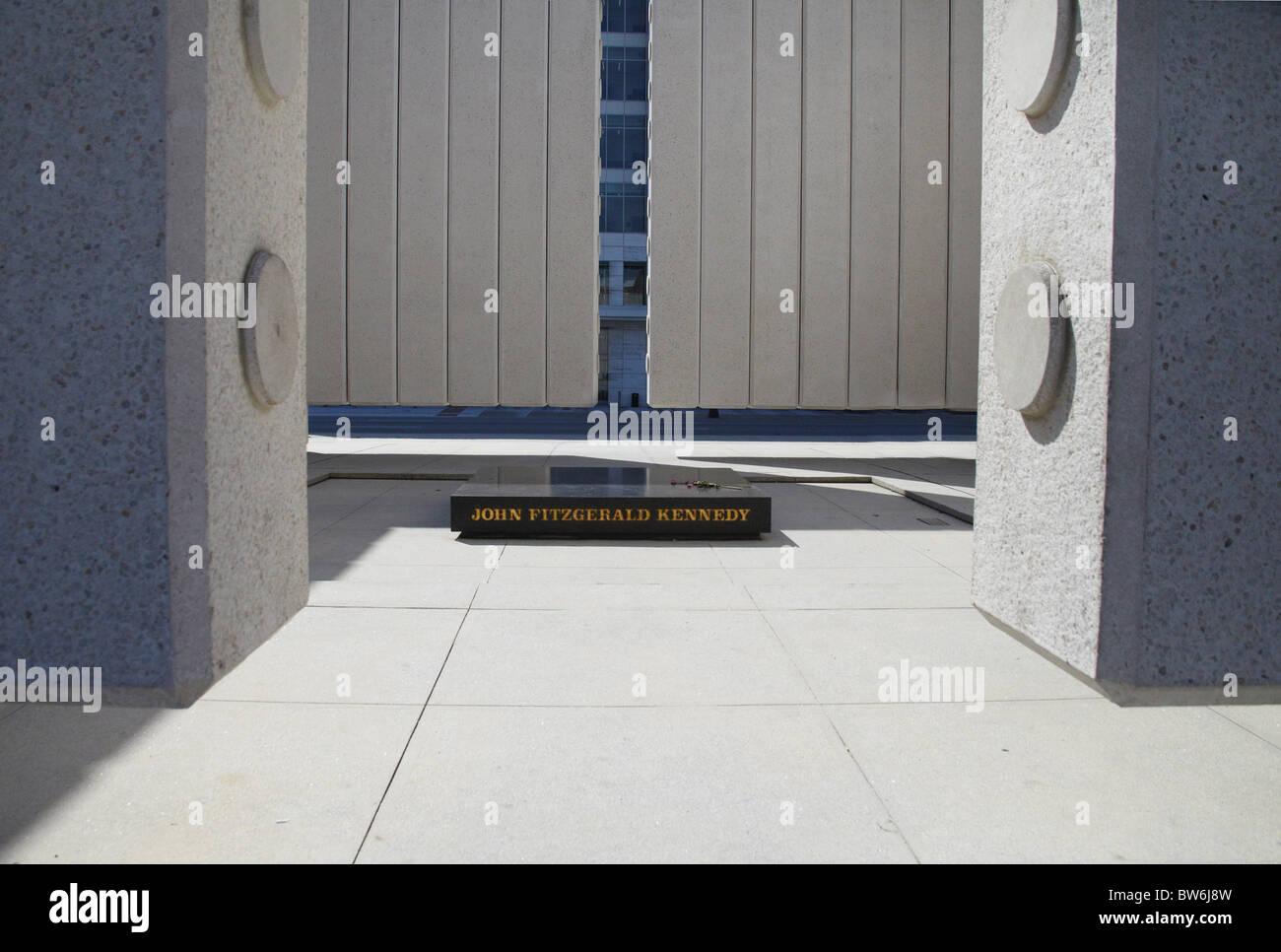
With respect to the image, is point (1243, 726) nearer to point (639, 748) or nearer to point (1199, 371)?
point (1199, 371)

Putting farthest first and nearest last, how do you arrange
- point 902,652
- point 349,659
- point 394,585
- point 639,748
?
point 394,585 < point 902,652 < point 349,659 < point 639,748

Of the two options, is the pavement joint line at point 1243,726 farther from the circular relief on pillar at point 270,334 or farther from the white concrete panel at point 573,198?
the white concrete panel at point 573,198

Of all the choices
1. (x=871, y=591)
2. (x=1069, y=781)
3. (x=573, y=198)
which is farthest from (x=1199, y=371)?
(x=573, y=198)

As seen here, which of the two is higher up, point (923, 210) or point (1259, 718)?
point (923, 210)

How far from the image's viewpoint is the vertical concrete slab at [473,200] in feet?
43.8

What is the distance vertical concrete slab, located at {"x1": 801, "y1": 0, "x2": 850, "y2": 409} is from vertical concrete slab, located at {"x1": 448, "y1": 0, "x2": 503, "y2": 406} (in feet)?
15.1

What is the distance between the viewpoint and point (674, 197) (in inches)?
534

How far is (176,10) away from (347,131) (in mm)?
10740

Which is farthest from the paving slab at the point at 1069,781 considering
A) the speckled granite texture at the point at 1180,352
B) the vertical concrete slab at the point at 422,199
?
the vertical concrete slab at the point at 422,199

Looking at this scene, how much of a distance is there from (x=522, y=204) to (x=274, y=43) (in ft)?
31.6

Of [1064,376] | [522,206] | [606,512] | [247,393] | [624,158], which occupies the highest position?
[624,158]

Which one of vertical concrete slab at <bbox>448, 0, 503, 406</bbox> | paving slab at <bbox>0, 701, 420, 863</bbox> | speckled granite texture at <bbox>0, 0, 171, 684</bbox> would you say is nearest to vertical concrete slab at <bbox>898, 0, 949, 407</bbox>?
vertical concrete slab at <bbox>448, 0, 503, 406</bbox>

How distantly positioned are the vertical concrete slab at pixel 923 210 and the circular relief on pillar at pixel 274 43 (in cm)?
1097
